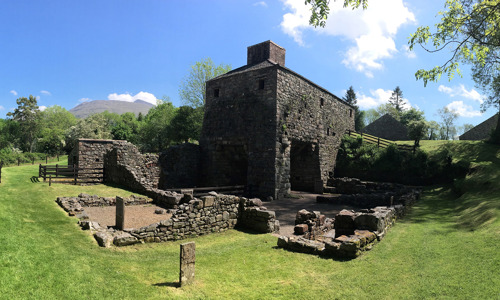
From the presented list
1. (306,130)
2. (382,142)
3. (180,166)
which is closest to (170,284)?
(180,166)

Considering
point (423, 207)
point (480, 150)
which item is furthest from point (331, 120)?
point (423, 207)

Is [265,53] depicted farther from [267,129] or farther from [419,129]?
[419,129]

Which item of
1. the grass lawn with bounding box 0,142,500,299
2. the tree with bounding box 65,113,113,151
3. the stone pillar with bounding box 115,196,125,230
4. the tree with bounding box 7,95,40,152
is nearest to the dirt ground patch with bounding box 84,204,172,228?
the stone pillar with bounding box 115,196,125,230

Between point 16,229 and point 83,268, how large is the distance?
238cm

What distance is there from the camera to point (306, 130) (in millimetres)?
23484

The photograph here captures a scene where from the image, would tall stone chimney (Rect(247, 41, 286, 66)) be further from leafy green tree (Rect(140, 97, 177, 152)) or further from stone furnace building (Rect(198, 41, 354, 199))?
leafy green tree (Rect(140, 97, 177, 152))

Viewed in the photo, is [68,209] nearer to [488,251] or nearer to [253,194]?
[253,194]

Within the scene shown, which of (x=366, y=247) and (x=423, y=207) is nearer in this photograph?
(x=366, y=247)

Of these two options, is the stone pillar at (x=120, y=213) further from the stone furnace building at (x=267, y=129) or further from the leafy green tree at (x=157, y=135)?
the leafy green tree at (x=157, y=135)

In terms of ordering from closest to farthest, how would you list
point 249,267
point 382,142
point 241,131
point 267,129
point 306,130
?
point 249,267 → point 267,129 → point 241,131 → point 306,130 → point 382,142

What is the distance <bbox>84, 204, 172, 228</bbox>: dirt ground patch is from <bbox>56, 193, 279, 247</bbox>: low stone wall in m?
0.78

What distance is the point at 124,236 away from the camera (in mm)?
8664

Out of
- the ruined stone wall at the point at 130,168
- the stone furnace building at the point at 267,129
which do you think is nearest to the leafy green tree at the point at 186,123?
the stone furnace building at the point at 267,129

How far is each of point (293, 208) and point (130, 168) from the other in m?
11.9
